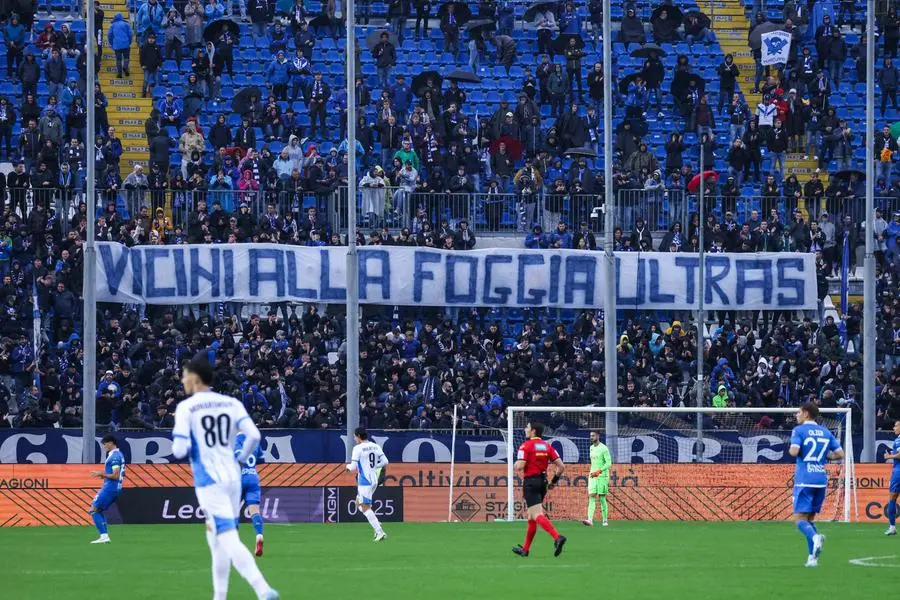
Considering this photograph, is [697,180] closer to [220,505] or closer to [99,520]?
[99,520]

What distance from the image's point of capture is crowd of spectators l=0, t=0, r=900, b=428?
3722 cm

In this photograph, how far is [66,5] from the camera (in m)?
48.2

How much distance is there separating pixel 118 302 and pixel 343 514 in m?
8.42

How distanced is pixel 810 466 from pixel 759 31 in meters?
31.1

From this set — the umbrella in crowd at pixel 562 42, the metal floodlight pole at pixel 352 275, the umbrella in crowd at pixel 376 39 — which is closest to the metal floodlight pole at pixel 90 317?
the metal floodlight pole at pixel 352 275

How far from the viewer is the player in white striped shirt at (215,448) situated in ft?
47.0

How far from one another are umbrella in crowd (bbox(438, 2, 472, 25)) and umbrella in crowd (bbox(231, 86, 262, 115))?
6.41 metres

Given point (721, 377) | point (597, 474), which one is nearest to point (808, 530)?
point (597, 474)

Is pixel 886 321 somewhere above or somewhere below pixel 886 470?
above

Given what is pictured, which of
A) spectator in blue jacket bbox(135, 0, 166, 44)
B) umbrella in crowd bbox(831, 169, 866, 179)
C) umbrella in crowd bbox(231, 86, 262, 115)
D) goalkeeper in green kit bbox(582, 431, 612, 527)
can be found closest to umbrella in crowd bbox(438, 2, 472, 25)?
umbrella in crowd bbox(231, 86, 262, 115)

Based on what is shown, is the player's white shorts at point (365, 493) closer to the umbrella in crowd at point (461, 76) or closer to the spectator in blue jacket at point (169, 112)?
the spectator in blue jacket at point (169, 112)

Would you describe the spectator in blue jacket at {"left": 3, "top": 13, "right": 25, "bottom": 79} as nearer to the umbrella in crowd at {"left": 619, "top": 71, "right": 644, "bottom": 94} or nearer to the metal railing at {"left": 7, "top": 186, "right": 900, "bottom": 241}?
the metal railing at {"left": 7, "top": 186, "right": 900, "bottom": 241}

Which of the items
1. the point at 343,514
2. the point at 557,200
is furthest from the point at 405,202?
the point at 343,514

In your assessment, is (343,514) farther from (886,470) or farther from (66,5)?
(66,5)
